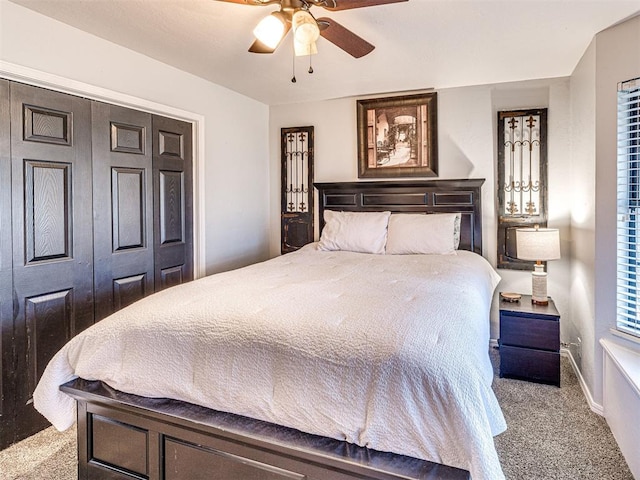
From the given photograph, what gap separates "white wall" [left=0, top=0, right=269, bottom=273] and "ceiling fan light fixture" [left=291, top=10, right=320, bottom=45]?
1.57 metres

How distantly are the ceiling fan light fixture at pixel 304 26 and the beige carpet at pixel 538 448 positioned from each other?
2233 mm

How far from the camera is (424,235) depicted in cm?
336

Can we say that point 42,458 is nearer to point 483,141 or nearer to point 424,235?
point 424,235

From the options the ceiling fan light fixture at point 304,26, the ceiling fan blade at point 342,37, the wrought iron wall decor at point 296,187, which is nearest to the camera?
the ceiling fan light fixture at point 304,26

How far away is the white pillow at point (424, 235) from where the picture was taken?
332cm

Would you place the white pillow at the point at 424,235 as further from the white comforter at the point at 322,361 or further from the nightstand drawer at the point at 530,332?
the white comforter at the point at 322,361

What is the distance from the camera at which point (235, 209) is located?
3.99 m

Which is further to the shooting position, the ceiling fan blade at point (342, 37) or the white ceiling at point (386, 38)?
the white ceiling at point (386, 38)

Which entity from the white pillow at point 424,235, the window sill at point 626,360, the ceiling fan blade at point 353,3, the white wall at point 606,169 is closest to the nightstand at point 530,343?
the white wall at point 606,169

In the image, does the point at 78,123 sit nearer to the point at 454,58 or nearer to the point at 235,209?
the point at 235,209

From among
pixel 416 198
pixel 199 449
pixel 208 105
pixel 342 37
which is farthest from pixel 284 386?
pixel 208 105

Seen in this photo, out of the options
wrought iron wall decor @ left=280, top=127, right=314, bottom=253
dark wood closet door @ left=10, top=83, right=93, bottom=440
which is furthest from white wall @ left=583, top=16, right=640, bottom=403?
dark wood closet door @ left=10, top=83, right=93, bottom=440

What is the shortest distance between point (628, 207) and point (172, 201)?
10.2 ft

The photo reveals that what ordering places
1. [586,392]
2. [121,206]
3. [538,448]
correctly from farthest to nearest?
[121,206]
[586,392]
[538,448]
